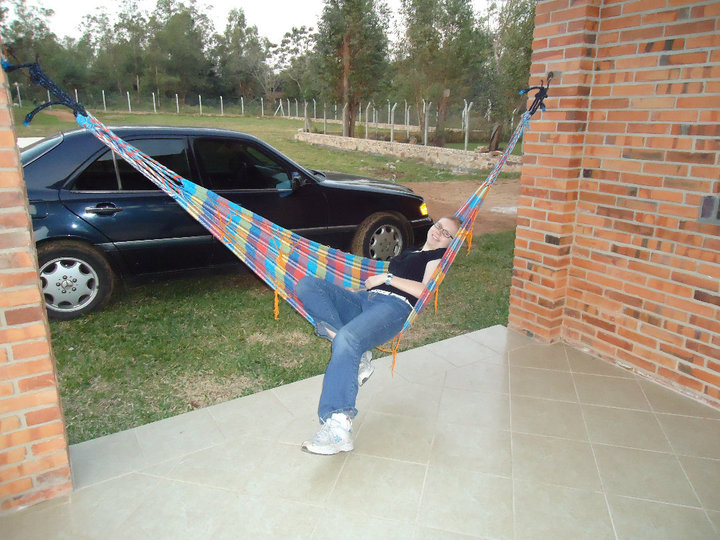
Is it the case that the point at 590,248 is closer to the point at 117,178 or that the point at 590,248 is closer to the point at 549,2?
the point at 549,2

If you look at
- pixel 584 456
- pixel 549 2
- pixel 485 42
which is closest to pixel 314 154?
pixel 485 42

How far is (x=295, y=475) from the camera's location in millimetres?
1972

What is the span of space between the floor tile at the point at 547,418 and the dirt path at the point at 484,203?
14.2ft

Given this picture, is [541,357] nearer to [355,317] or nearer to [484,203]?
[355,317]

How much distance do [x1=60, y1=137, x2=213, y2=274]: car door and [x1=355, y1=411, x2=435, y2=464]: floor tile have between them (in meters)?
2.14

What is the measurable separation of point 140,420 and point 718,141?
117 inches

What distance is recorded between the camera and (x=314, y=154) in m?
14.8

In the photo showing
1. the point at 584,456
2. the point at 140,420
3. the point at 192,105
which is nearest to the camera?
the point at 584,456

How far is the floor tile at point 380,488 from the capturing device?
180 cm

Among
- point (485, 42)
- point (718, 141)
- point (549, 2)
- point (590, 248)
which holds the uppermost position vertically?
point (485, 42)

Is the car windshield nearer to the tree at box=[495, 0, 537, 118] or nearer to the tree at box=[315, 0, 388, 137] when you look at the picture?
the tree at box=[495, 0, 537, 118]

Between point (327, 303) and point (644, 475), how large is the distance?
→ 5.04 feet

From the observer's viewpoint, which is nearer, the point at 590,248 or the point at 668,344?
the point at 668,344

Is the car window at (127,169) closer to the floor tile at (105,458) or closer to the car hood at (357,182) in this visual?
the car hood at (357,182)
